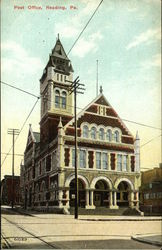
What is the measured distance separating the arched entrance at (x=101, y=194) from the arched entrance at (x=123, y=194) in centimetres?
74

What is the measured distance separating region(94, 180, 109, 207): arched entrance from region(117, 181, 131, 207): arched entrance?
0.74m

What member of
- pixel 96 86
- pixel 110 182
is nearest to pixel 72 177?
pixel 110 182

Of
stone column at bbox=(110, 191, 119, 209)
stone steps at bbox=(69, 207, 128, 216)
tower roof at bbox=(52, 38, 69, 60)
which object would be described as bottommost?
stone steps at bbox=(69, 207, 128, 216)

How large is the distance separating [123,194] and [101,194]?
1.49 metres

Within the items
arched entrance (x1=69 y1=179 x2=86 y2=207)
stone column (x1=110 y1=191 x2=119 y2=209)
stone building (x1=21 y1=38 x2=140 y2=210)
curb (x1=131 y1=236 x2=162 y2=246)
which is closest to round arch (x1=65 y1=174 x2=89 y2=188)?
stone building (x1=21 y1=38 x2=140 y2=210)

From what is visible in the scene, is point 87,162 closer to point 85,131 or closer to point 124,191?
point 85,131

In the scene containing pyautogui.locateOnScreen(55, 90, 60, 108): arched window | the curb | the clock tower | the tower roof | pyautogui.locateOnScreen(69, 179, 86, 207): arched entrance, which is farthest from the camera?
pyautogui.locateOnScreen(69, 179, 86, 207): arched entrance

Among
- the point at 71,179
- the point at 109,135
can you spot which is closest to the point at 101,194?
the point at 71,179

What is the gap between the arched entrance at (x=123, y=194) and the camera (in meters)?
17.4

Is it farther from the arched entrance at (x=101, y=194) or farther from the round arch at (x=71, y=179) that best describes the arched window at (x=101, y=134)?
the arched entrance at (x=101, y=194)

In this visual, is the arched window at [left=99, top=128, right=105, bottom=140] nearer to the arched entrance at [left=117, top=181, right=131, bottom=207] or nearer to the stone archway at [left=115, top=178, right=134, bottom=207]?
the stone archway at [left=115, top=178, right=134, bottom=207]

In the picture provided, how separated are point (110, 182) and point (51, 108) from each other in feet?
20.1

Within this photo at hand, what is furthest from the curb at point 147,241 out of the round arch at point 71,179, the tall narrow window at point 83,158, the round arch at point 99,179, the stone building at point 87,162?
the round arch at point 99,179

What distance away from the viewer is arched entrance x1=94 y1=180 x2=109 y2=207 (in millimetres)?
16797
